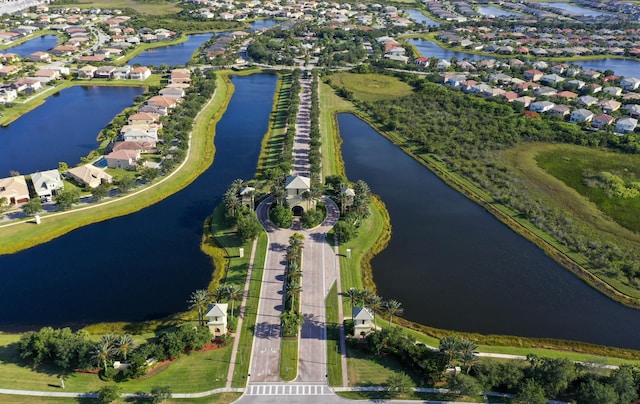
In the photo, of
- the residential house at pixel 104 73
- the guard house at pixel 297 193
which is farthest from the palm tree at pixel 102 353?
the residential house at pixel 104 73

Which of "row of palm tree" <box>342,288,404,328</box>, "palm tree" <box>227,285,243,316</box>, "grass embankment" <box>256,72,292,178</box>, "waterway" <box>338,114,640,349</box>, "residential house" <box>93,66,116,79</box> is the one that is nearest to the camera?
"row of palm tree" <box>342,288,404,328</box>

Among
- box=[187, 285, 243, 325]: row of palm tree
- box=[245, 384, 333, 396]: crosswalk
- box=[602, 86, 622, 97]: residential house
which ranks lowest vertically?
box=[245, 384, 333, 396]: crosswalk

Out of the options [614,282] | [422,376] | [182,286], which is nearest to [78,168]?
[182,286]

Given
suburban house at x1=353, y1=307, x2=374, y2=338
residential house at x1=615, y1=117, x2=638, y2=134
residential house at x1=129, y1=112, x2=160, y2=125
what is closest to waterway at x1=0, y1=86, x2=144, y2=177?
residential house at x1=129, y1=112, x2=160, y2=125

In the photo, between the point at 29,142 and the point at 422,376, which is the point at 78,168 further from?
the point at 422,376

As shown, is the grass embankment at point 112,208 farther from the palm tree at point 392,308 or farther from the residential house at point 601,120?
the residential house at point 601,120

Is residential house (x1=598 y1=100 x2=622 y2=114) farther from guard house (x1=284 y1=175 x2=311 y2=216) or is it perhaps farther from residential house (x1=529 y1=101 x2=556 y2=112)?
guard house (x1=284 y1=175 x2=311 y2=216)
